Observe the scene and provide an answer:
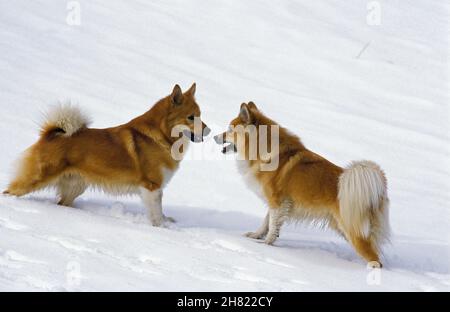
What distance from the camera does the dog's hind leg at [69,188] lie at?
224 inches

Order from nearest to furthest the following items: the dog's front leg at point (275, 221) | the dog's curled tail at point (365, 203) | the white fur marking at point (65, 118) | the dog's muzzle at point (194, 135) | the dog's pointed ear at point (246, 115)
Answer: the dog's curled tail at point (365, 203) < the dog's front leg at point (275, 221) < the white fur marking at point (65, 118) < the dog's pointed ear at point (246, 115) < the dog's muzzle at point (194, 135)

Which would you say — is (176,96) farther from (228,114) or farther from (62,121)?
(228,114)

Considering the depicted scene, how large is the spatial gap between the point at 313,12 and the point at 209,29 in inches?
114

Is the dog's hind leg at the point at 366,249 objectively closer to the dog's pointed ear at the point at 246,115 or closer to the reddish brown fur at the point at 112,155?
the dog's pointed ear at the point at 246,115

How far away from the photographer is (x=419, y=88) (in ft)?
39.9

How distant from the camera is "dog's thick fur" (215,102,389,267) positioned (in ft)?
17.0

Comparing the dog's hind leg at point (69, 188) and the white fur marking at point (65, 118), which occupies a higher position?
the white fur marking at point (65, 118)

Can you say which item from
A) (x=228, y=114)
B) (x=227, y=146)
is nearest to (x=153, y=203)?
(x=227, y=146)

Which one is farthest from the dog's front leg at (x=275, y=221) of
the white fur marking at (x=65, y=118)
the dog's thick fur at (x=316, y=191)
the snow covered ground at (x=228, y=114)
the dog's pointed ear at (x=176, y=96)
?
the white fur marking at (x=65, y=118)

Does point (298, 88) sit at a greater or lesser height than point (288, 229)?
greater

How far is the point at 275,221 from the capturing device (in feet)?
18.2

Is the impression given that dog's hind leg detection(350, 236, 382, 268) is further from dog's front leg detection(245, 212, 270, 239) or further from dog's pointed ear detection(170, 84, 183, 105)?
dog's pointed ear detection(170, 84, 183, 105)
